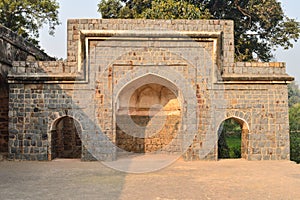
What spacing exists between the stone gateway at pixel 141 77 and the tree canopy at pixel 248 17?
5428 millimetres

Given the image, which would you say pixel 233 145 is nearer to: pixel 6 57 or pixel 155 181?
pixel 155 181

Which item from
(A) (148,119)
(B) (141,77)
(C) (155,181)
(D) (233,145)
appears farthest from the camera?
(D) (233,145)

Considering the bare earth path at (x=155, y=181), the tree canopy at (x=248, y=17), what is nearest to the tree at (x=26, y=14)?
the tree canopy at (x=248, y=17)

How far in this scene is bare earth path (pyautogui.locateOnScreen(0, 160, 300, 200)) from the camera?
5.48 metres

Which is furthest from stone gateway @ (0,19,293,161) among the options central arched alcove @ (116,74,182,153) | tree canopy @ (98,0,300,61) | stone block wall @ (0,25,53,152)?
tree canopy @ (98,0,300,61)

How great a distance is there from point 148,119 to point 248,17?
793cm

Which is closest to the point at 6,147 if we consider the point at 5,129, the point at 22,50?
the point at 5,129

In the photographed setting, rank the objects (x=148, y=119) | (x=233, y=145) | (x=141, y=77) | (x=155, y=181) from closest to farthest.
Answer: (x=155, y=181), (x=141, y=77), (x=148, y=119), (x=233, y=145)

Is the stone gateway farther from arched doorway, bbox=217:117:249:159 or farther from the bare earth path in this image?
the bare earth path

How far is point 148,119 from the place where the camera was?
39.8 ft

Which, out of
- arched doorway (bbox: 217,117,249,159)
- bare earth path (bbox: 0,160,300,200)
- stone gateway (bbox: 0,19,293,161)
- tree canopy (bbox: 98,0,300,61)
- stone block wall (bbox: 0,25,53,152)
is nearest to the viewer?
Result: bare earth path (bbox: 0,160,300,200)

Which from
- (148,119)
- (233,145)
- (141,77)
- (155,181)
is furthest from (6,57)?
(233,145)

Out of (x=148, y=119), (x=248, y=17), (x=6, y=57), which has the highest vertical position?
(x=248, y=17)

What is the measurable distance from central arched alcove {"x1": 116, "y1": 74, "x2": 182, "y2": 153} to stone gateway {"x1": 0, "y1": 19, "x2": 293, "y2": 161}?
2118mm
